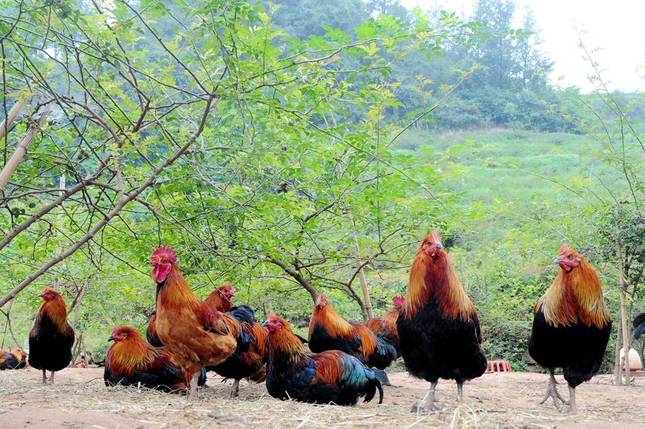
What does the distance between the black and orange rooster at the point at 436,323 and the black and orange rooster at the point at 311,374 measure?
94 cm

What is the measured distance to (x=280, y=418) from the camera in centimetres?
398

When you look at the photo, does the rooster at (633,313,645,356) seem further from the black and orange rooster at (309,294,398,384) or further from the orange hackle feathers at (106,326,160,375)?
the orange hackle feathers at (106,326,160,375)

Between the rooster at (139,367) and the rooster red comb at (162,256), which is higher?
the rooster red comb at (162,256)

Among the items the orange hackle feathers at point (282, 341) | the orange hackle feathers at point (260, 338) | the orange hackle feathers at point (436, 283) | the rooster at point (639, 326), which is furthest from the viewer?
the rooster at point (639, 326)

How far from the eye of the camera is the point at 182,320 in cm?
536

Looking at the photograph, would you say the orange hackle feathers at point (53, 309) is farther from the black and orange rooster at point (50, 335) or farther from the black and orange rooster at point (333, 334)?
the black and orange rooster at point (333, 334)

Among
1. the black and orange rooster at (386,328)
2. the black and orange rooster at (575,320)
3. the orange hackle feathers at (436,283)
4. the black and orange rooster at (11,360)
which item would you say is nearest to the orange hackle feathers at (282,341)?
the orange hackle feathers at (436,283)

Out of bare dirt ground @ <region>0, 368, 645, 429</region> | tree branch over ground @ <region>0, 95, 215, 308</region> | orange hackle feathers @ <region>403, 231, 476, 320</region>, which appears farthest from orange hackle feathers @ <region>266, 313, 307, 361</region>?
tree branch over ground @ <region>0, 95, 215, 308</region>

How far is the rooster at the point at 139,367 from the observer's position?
657 centimetres

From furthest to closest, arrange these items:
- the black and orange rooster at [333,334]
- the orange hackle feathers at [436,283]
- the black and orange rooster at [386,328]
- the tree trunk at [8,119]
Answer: the black and orange rooster at [386,328], the black and orange rooster at [333,334], the orange hackle feathers at [436,283], the tree trunk at [8,119]

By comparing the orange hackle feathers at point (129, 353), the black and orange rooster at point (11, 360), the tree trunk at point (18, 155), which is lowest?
the black and orange rooster at point (11, 360)

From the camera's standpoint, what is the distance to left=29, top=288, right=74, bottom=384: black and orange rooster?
7473 millimetres

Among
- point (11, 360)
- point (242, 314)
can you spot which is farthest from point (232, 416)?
point (11, 360)

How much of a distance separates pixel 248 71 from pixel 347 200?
2.43 m
